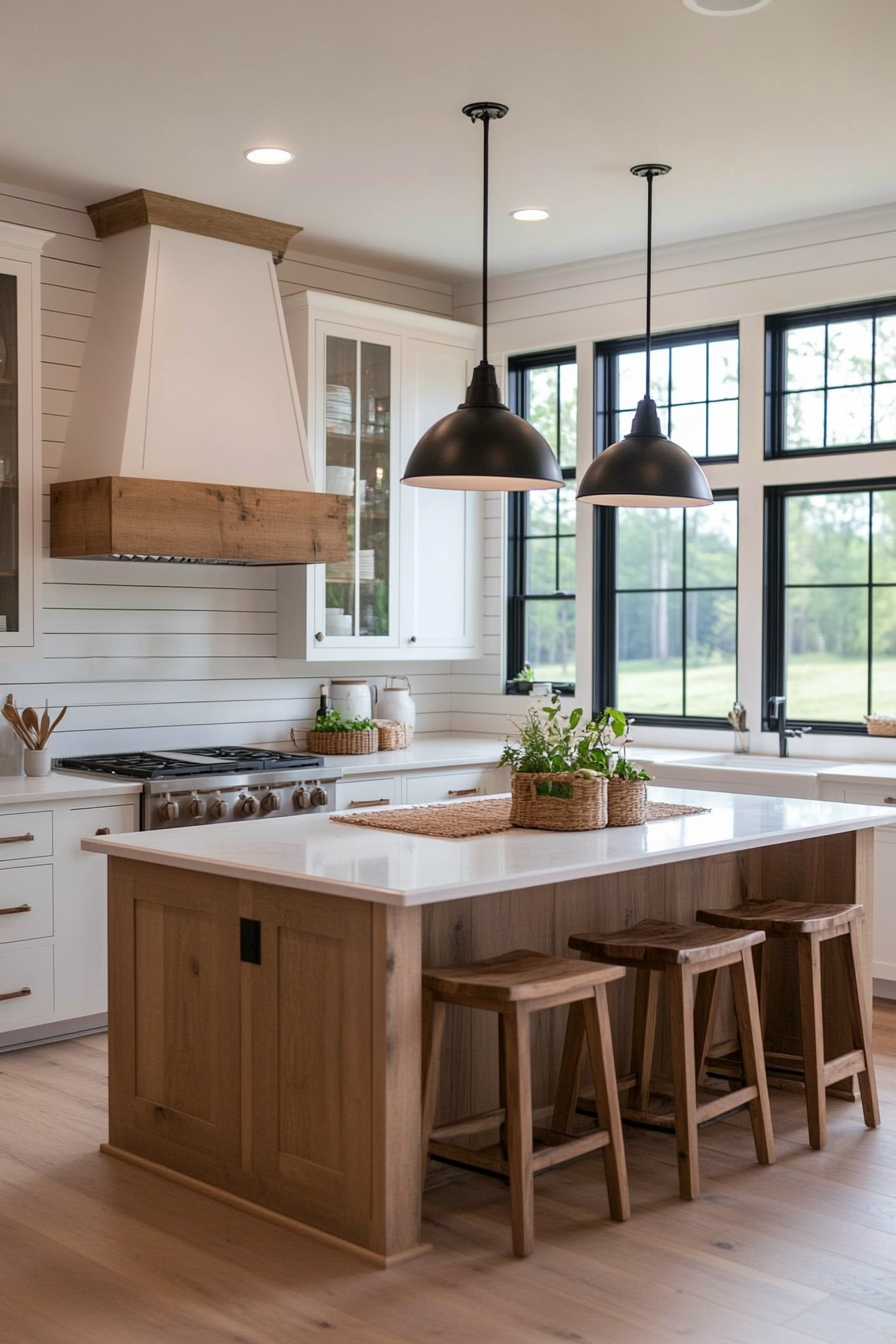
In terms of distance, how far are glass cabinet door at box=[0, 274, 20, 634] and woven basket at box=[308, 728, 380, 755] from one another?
1.51m

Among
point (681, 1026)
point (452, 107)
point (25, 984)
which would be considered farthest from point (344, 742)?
point (681, 1026)

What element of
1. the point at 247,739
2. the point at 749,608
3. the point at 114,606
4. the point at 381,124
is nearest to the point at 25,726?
the point at 114,606

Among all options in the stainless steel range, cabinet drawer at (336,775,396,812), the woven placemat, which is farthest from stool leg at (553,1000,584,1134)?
cabinet drawer at (336,775,396,812)

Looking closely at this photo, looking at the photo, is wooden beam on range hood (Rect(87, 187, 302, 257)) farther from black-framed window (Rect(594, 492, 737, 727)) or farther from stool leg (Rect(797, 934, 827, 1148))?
stool leg (Rect(797, 934, 827, 1148))

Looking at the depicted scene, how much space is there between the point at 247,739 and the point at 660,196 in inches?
109

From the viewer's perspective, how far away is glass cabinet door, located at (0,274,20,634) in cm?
481

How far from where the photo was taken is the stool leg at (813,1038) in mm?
3654

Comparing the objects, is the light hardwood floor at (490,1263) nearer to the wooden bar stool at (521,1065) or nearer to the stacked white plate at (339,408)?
the wooden bar stool at (521,1065)

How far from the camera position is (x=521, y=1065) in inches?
117

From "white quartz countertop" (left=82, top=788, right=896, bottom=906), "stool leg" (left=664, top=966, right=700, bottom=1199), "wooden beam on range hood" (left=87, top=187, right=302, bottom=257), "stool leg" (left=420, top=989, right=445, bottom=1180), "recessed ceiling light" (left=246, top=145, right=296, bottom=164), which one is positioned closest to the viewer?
"white quartz countertop" (left=82, top=788, right=896, bottom=906)

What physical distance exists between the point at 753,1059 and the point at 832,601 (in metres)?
2.63

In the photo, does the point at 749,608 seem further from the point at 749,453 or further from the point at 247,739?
the point at 247,739

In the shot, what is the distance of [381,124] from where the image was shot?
445 cm

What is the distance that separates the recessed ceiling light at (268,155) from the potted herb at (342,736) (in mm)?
2286
